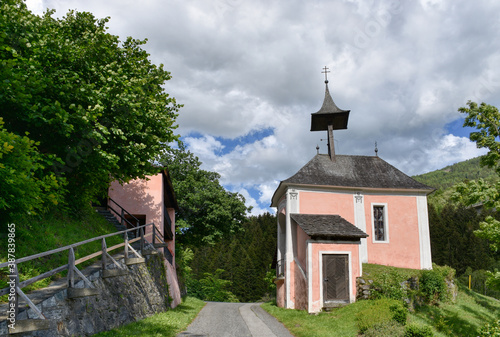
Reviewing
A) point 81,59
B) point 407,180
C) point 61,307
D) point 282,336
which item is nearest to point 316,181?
point 407,180

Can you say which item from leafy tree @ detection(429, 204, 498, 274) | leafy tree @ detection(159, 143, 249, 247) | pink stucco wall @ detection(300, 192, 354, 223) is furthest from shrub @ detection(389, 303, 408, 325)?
leafy tree @ detection(429, 204, 498, 274)

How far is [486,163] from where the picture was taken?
12672 mm

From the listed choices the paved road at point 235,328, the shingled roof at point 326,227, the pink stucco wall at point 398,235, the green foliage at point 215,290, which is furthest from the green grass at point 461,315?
the green foliage at point 215,290

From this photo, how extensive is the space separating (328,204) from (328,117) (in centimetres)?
622

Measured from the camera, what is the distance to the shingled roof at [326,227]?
17.0 m

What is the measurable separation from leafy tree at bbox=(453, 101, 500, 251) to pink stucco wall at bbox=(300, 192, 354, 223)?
900 centimetres

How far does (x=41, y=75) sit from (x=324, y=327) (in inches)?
478

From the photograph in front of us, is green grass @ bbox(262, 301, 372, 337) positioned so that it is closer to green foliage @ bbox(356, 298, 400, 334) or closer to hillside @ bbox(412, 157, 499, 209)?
green foliage @ bbox(356, 298, 400, 334)

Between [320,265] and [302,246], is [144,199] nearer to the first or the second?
[302,246]

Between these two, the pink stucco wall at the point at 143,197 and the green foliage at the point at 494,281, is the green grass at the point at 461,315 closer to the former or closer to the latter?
the green foliage at the point at 494,281

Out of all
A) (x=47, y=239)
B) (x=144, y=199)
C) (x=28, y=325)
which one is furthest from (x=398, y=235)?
(x=28, y=325)

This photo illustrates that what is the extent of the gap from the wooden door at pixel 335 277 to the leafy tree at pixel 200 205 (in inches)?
535

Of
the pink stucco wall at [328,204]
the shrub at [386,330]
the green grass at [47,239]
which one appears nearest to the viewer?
the green grass at [47,239]

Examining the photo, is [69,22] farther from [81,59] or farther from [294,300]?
[294,300]
